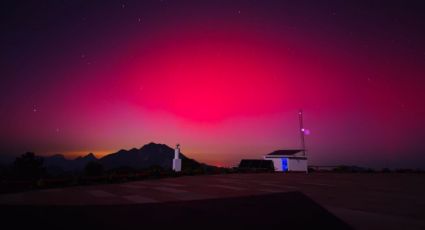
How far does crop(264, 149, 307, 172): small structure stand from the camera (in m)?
35.6

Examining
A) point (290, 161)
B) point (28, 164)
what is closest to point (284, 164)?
point (290, 161)

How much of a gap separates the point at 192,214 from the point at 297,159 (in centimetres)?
3254

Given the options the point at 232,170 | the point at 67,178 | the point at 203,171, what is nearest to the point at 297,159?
the point at 232,170

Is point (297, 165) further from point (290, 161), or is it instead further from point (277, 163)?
point (277, 163)

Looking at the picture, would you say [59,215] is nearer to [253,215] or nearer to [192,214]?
[192,214]

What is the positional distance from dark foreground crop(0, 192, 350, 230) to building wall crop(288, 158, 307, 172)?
28765mm

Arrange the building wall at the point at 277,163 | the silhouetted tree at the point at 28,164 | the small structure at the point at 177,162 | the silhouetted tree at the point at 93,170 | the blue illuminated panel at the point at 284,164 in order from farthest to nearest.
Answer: the silhouetted tree at the point at 28,164, the building wall at the point at 277,163, the blue illuminated panel at the point at 284,164, the small structure at the point at 177,162, the silhouetted tree at the point at 93,170

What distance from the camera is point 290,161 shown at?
1405 inches

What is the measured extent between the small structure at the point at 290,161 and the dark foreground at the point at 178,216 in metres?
28.7

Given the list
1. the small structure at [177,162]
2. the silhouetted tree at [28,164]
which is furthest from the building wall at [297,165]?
the silhouetted tree at [28,164]

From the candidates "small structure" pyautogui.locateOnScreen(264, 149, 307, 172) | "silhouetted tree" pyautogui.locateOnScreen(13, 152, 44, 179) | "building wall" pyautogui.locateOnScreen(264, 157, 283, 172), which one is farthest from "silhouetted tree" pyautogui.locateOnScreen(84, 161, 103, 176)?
"silhouetted tree" pyautogui.locateOnScreen(13, 152, 44, 179)

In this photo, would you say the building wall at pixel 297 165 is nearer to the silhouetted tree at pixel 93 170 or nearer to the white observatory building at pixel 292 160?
the white observatory building at pixel 292 160

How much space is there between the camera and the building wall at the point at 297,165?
117 ft

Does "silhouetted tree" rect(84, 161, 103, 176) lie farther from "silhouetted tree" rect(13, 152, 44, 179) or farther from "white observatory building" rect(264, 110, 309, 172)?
"silhouetted tree" rect(13, 152, 44, 179)
